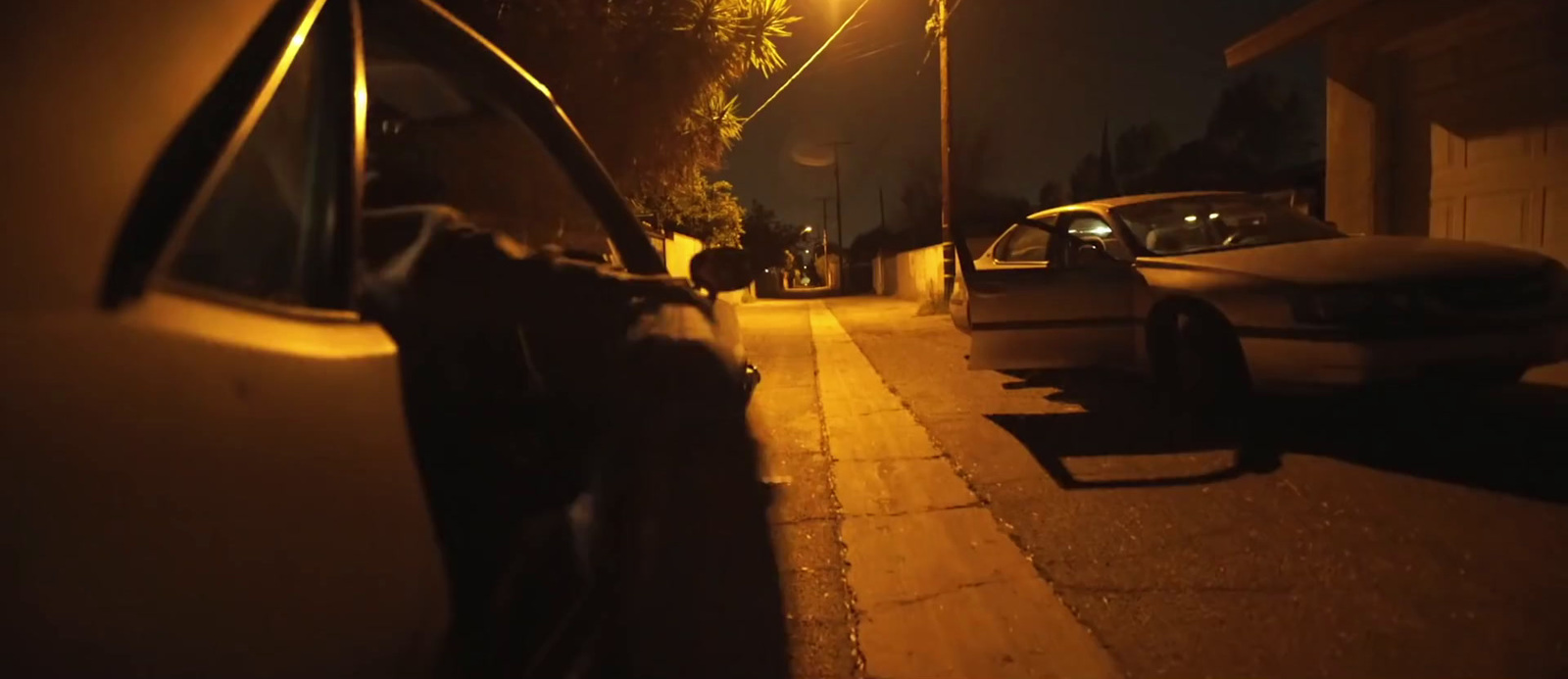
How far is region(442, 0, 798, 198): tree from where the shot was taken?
25.0 feet

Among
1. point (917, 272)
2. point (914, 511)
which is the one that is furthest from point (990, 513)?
point (917, 272)

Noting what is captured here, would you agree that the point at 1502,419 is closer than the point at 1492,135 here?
Yes

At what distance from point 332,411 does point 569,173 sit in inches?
87.7

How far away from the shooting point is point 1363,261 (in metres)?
5.45

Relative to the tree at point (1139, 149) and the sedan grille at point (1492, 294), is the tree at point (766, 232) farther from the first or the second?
the sedan grille at point (1492, 294)

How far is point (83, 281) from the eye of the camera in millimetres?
961

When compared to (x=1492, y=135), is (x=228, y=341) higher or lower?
→ lower

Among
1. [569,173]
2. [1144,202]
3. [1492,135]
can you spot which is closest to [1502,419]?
[1144,202]

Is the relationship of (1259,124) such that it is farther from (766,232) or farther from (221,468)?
(221,468)

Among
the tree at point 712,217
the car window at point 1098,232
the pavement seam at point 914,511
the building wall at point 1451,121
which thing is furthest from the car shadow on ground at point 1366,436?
the tree at point 712,217

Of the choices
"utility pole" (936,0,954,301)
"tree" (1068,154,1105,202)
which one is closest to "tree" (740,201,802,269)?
"tree" (1068,154,1105,202)

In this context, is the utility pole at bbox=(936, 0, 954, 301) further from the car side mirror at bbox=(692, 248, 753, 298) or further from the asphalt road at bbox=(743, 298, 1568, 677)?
the car side mirror at bbox=(692, 248, 753, 298)

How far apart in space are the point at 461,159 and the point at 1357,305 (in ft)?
13.6

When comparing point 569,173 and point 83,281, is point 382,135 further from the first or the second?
point 83,281
